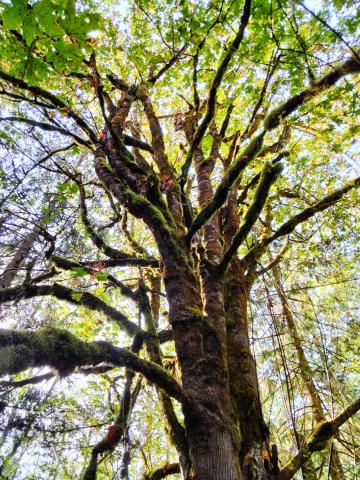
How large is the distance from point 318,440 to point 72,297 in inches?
110

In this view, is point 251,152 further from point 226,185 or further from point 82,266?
point 82,266

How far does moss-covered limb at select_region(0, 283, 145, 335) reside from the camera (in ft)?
10.6

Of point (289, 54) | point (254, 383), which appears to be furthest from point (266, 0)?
point (254, 383)

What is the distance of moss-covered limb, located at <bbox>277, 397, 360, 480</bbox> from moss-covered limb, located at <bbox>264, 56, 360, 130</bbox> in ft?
9.88

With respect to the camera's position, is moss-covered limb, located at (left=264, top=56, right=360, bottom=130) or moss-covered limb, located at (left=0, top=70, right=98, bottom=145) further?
moss-covered limb, located at (left=0, top=70, right=98, bottom=145)

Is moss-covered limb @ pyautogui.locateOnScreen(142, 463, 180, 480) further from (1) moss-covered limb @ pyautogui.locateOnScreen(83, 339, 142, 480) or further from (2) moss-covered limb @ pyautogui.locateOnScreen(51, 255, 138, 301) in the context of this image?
(2) moss-covered limb @ pyautogui.locateOnScreen(51, 255, 138, 301)

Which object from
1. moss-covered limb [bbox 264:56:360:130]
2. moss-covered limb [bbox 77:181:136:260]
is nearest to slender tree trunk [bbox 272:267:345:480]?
moss-covered limb [bbox 264:56:360:130]

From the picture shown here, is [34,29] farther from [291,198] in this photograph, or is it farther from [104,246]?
[291,198]

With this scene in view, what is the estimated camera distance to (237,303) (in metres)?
4.05

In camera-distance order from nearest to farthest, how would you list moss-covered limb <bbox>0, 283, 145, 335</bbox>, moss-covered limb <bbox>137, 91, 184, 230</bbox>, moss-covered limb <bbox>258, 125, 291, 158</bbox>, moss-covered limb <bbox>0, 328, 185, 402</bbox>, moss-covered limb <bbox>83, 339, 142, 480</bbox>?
moss-covered limb <bbox>0, 328, 185, 402</bbox> → moss-covered limb <bbox>83, 339, 142, 480</bbox> → moss-covered limb <bbox>0, 283, 145, 335</bbox> → moss-covered limb <bbox>137, 91, 184, 230</bbox> → moss-covered limb <bbox>258, 125, 291, 158</bbox>

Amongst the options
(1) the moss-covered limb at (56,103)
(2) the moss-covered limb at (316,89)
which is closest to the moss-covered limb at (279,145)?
(2) the moss-covered limb at (316,89)

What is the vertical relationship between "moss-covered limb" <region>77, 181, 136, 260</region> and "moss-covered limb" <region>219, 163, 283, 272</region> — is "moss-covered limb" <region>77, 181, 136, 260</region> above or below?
above

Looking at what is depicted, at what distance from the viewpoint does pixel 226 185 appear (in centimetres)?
332

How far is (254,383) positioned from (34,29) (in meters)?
3.64
